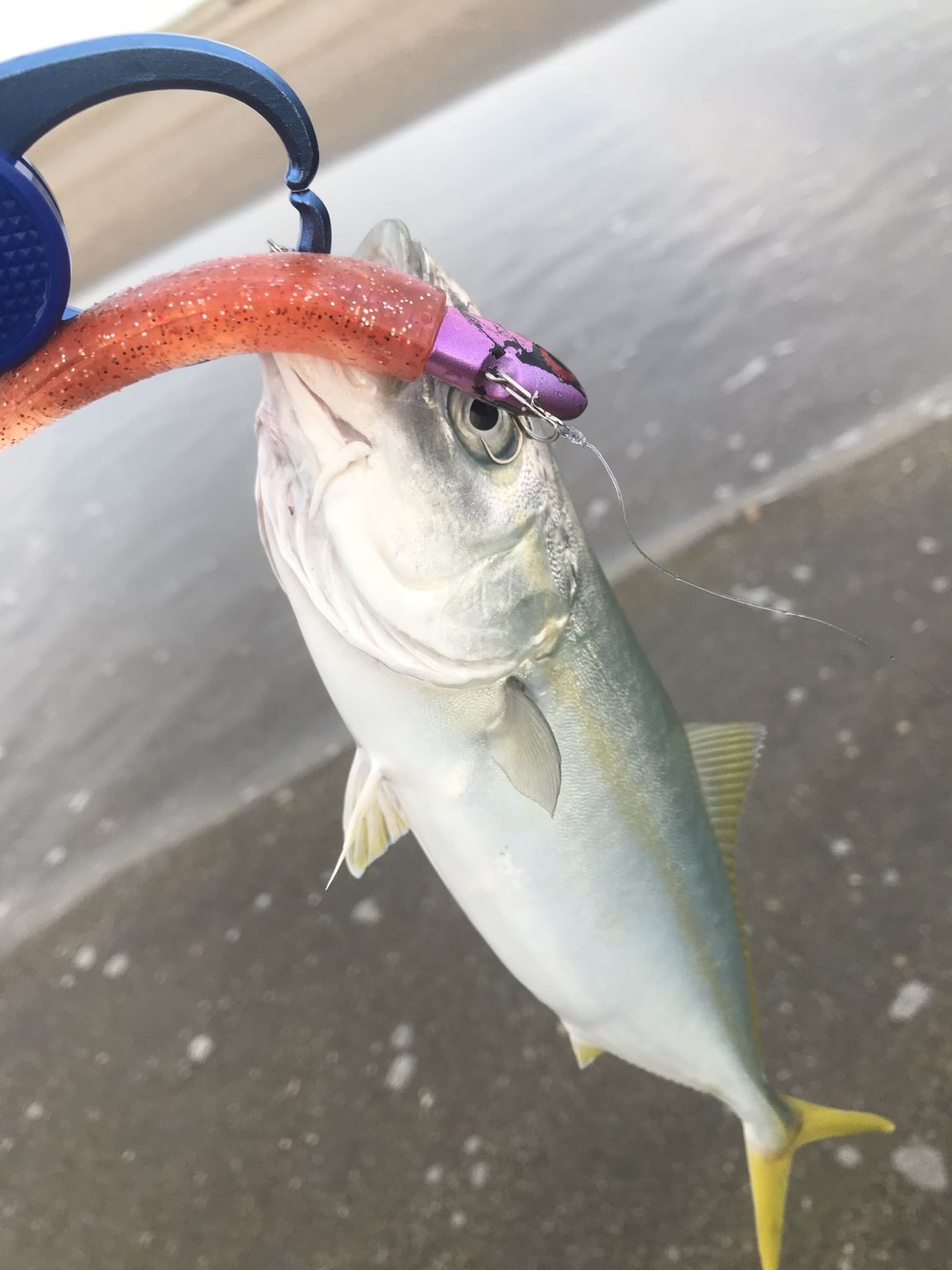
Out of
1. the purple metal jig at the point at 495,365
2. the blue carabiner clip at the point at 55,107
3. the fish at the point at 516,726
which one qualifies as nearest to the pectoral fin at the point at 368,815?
the fish at the point at 516,726

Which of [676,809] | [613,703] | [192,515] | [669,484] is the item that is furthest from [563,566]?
[192,515]

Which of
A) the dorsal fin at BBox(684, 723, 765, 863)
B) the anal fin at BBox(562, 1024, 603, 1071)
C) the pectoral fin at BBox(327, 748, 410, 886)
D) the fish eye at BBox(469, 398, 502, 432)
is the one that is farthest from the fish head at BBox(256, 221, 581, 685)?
the anal fin at BBox(562, 1024, 603, 1071)

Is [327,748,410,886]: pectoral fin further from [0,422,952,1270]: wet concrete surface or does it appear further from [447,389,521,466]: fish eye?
[0,422,952,1270]: wet concrete surface

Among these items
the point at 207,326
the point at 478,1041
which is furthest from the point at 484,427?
the point at 478,1041

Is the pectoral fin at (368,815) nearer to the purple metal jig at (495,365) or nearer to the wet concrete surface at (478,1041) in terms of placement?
the purple metal jig at (495,365)

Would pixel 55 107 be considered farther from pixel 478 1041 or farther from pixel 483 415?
pixel 478 1041

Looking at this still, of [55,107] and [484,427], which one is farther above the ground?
[55,107]
